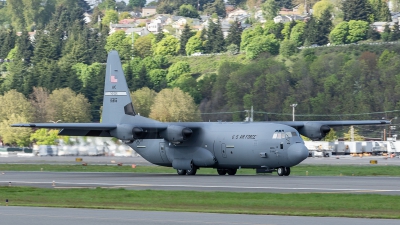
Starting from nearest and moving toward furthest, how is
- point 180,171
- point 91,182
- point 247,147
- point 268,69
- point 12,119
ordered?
point 91,182
point 247,147
point 180,171
point 12,119
point 268,69

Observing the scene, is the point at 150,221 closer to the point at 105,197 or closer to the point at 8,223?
the point at 8,223

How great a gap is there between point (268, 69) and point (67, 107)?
48730 mm

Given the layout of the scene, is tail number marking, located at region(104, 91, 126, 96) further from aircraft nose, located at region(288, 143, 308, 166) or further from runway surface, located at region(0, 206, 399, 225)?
runway surface, located at region(0, 206, 399, 225)

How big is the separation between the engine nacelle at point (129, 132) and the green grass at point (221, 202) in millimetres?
10988

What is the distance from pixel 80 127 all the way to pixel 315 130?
1238cm

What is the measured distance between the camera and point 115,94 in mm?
51500

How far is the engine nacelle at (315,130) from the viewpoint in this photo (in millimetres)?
46594

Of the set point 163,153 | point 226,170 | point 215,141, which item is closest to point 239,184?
point 215,141

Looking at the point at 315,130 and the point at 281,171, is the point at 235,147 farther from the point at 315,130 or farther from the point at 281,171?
the point at 315,130

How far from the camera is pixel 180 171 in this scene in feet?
157

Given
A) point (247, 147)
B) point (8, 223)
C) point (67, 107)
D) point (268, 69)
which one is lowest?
point (8, 223)

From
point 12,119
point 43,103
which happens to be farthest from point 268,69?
point 12,119

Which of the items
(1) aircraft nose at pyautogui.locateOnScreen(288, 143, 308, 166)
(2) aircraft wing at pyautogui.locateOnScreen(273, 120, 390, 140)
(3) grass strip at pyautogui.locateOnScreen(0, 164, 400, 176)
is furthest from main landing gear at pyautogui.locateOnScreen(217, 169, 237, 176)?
(1) aircraft nose at pyautogui.locateOnScreen(288, 143, 308, 166)

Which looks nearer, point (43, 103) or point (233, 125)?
point (233, 125)
